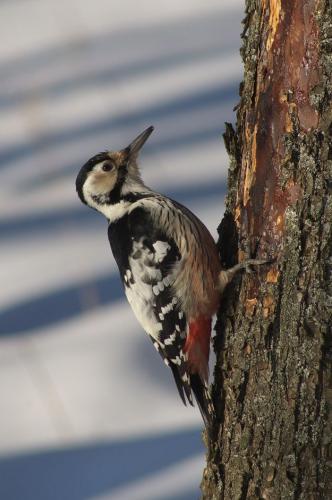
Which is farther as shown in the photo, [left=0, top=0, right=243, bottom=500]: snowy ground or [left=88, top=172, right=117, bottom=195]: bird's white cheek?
[left=0, top=0, right=243, bottom=500]: snowy ground

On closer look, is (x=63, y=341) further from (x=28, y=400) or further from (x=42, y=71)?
(x=42, y=71)

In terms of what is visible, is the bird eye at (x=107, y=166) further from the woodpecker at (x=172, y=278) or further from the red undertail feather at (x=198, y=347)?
the red undertail feather at (x=198, y=347)

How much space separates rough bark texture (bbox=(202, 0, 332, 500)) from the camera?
263 cm

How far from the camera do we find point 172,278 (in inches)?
135

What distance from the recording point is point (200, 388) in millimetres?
3332

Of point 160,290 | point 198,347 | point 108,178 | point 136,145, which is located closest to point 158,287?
point 160,290

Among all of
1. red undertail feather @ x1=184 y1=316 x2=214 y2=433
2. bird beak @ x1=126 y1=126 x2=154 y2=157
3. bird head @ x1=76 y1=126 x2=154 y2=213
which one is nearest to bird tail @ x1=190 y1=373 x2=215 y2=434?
red undertail feather @ x1=184 y1=316 x2=214 y2=433

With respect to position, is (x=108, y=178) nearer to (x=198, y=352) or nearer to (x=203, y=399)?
(x=198, y=352)

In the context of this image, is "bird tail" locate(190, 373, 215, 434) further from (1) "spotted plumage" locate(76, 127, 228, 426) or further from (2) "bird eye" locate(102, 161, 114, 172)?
(2) "bird eye" locate(102, 161, 114, 172)

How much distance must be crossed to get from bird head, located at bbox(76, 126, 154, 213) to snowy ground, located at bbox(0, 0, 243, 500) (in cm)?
112

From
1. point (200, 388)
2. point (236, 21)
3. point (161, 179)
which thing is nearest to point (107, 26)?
point (236, 21)

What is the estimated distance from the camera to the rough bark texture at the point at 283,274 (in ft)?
8.63

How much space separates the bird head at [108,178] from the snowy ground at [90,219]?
1.12 metres

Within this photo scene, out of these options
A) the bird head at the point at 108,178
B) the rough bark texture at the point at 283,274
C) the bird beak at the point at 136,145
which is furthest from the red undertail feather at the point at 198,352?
the bird beak at the point at 136,145
